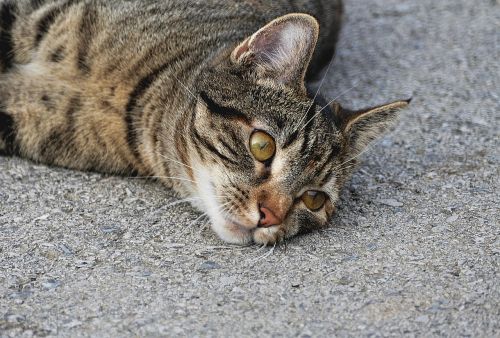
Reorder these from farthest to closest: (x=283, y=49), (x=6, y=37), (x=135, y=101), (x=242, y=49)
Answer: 1. (x=6, y=37)
2. (x=135, y=101)
3. (x=242, y=49)
4. (x=283, y=49)

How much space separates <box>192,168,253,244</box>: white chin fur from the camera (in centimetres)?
330

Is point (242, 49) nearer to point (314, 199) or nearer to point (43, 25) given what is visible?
point (314, 199)

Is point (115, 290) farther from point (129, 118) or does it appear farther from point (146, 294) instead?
point (129, 118)

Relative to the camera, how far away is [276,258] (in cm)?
328

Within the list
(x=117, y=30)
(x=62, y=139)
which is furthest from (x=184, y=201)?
(x=117, y=30)

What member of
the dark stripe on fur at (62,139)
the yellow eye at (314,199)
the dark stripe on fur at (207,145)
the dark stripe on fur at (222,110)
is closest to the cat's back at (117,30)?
the dark stripe on fur at (62,139)

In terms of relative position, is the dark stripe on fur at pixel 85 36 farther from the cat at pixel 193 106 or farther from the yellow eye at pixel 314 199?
the yellow eye at pixel 314 199

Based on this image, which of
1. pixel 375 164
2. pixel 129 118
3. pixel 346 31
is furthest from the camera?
pixel 346 31

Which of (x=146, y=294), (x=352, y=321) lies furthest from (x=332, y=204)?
(x=146, y=294)

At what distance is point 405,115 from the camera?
4.72m

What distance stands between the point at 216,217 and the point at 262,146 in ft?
1.14

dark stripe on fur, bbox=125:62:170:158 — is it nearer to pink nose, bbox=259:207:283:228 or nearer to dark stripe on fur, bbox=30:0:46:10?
dark stripe on fur, bbox=30:0:46:10

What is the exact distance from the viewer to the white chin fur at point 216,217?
3.30m

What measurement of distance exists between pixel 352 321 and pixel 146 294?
756 millimetres
